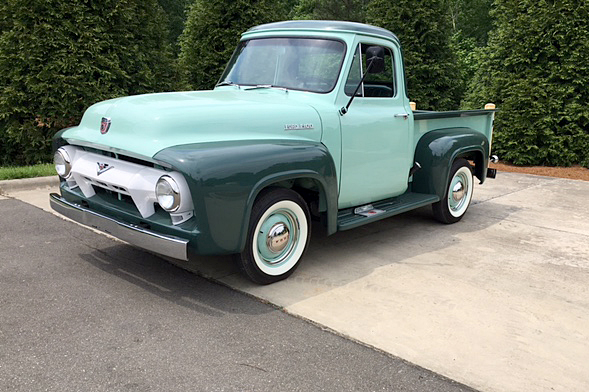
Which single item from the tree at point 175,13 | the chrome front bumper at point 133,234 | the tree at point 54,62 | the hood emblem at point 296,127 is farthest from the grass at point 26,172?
the tree at point 175,13

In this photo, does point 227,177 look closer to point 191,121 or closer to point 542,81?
point 191,121

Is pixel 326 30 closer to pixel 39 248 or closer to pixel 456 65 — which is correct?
pixel 39 248

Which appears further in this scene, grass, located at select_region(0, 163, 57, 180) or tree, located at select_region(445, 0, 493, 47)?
tree, located at select_region(445, 0, 493, 47)

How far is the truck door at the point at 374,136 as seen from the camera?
4535 millimetres

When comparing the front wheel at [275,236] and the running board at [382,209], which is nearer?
the front wheel at [275,236]

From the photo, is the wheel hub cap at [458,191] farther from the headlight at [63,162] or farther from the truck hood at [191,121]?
the headlight at [63,162]

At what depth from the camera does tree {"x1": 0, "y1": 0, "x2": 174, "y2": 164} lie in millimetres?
7781

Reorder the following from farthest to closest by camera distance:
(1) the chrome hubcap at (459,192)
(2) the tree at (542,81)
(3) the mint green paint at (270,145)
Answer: (2) the tree at (542,81) < (1) the chrome hubcap at (459,192) < (3) the mint green paint at (270,145)

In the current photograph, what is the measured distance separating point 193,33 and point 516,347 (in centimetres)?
936

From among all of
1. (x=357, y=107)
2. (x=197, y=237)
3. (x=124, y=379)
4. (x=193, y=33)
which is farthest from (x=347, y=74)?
(x=193, y=33)

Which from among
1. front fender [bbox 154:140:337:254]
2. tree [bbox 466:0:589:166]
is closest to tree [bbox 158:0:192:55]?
tree [bbox 466:0:589:166]

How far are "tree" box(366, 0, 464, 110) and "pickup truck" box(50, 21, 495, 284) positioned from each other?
593 centimetres

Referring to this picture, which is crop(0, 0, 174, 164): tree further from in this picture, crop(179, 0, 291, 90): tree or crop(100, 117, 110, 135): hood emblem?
crop(100, 117, 110, 135): hood emblem

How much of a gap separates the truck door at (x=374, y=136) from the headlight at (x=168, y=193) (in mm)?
1652
